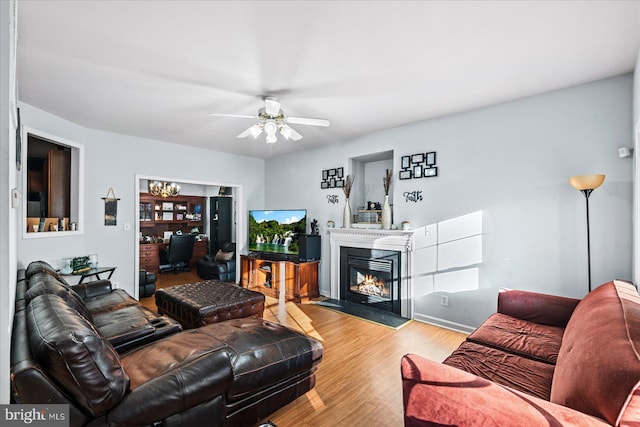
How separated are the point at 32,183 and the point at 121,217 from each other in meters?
1.04

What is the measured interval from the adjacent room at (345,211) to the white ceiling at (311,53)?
0.02 m

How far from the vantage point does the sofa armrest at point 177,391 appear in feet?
4.32

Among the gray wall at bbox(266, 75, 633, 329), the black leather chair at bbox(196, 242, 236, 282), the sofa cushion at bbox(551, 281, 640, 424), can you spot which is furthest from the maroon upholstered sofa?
the black leather chair at bbox(196, 242, 236, 282)

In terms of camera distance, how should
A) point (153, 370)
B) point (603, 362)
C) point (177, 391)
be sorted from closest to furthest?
point (603, 362) → point (177, 391) → point (153, 370)

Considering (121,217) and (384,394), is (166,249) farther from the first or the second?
(384,394)

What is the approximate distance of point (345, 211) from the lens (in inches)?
178

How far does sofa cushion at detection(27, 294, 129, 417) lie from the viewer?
117cm

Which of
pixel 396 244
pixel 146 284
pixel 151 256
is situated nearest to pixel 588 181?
pixel 396 244

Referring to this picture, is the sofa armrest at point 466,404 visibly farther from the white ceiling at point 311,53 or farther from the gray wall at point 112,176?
the gray wall at point 112,176

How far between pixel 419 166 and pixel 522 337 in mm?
2235

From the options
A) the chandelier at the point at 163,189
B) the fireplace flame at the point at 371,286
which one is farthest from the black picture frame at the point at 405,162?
the chandelier at the point at 163,189

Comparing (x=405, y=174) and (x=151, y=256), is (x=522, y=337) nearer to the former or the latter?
(x=405, y=174)

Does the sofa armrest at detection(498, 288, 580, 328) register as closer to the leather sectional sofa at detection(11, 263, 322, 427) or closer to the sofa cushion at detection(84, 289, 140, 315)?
the leather sectional sofa at detection(11, 263, 322, 427)

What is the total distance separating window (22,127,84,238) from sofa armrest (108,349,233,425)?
318 centimetres
